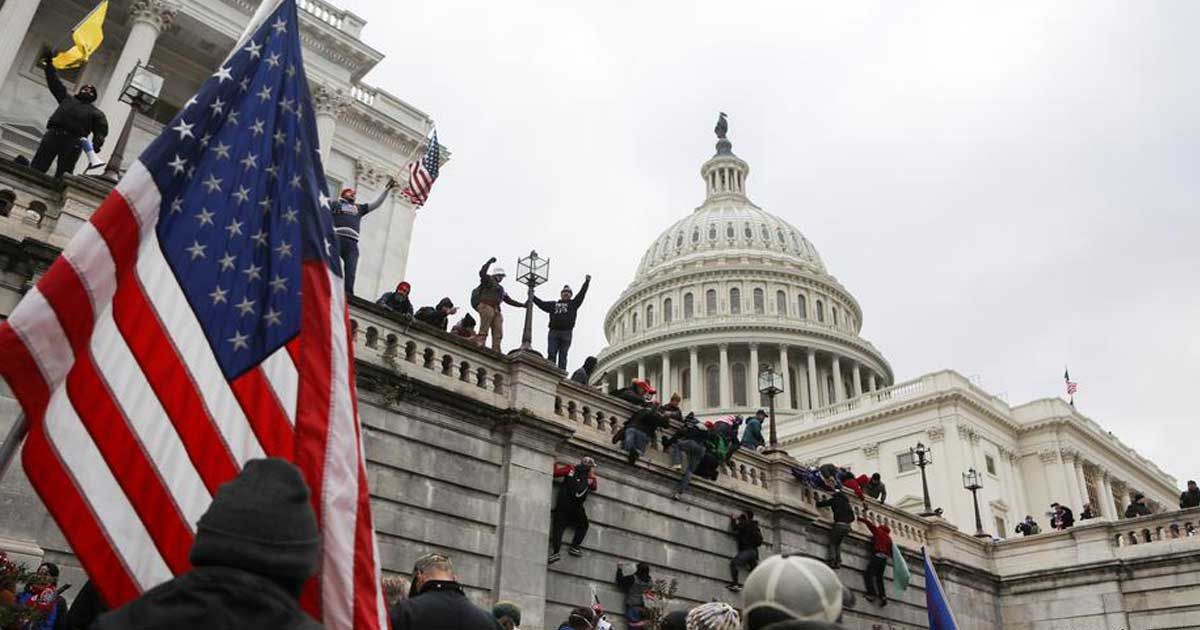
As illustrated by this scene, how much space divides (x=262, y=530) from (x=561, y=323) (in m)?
15.4

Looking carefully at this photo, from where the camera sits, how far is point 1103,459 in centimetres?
7125

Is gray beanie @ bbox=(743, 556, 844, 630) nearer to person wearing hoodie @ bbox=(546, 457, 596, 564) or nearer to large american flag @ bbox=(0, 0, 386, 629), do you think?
large american flag @ bbox=(0, 0, 386, 629)

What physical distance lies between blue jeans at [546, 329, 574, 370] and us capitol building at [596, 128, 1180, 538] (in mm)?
26009

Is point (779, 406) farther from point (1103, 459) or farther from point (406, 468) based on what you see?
point (406, 468)

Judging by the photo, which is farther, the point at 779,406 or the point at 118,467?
the point at 779,406

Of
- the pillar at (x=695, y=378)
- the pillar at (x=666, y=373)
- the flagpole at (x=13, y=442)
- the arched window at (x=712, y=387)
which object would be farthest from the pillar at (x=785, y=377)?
the flagpole at (x=13, y=442)

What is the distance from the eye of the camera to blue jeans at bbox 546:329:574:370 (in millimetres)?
18172

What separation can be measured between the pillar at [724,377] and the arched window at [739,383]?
3.54 ft

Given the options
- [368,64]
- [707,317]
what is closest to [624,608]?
[368,64]

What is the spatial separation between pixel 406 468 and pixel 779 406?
236 feet

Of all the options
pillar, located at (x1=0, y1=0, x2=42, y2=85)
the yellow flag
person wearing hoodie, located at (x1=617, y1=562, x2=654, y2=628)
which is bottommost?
person wearing hoodie, located at (x1=617, y1=562, x2=654, y2=628)

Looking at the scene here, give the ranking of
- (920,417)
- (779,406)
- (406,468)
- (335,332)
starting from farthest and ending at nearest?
(779,406) → (920,417) → (406,468) → (335,332)

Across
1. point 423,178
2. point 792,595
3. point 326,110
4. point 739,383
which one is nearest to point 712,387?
point 739,383

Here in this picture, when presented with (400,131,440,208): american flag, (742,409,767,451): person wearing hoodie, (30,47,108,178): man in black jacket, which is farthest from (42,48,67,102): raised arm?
(742,409,767,451): person wearing hoodie
